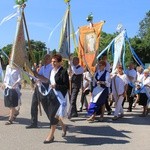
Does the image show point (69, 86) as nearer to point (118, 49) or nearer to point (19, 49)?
point (19, 49)

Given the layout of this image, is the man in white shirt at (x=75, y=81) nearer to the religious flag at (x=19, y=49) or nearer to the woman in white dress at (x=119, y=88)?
the woman in white dress at (x=119, y=88)

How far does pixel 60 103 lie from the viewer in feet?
27.7

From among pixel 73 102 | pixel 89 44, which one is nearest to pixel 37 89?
pixel 73 102

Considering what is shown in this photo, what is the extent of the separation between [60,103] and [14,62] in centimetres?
176

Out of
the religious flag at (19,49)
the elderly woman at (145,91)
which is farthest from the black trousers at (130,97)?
the religious flag at (19,49)

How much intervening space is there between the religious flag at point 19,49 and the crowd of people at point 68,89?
0.99 ft

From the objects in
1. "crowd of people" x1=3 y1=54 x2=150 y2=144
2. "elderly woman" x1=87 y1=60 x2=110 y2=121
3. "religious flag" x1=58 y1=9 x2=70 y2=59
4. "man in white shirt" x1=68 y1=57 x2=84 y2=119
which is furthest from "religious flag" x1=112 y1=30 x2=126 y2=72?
"religious flag" x1=58 y1=9 x2=70 y2=59

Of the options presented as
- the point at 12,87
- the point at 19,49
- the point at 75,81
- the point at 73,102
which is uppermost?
the point at 19,49

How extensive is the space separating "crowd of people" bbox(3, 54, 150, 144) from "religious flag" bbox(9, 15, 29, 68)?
0.99 ft

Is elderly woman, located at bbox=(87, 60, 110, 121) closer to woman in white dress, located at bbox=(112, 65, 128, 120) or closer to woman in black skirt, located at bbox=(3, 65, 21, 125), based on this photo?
woman in white dress, located at bbox=(112, 65, 128, 120)

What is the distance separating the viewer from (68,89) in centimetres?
880

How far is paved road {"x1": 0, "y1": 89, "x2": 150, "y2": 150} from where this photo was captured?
25.9ft

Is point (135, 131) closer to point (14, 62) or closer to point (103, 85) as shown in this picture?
point (103, 85)

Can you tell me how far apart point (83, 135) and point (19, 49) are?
8.16 feet
